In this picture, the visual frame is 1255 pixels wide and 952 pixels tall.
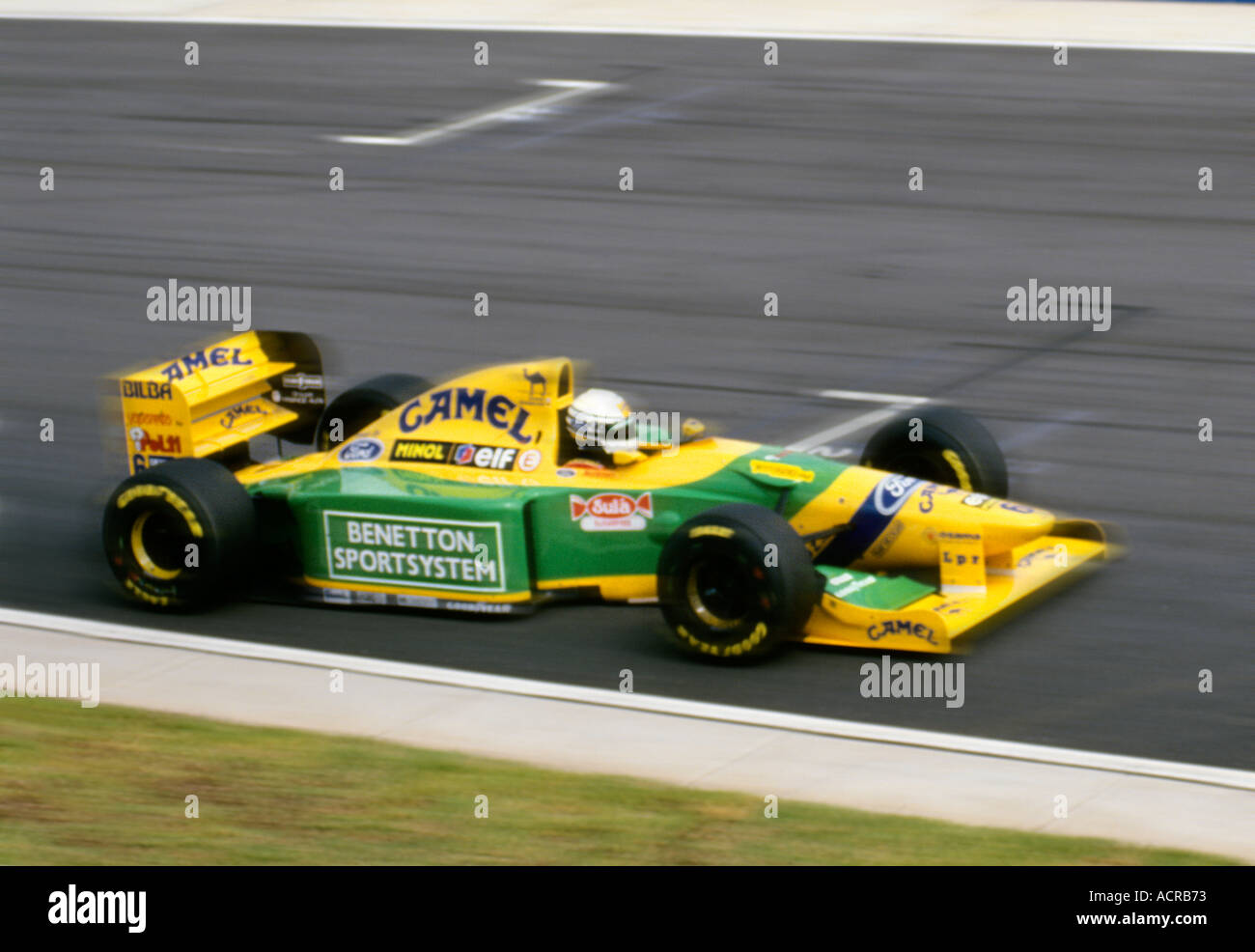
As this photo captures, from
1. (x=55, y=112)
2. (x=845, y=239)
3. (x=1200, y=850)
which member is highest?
(x=55, y=112)

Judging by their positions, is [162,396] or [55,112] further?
[55,112]

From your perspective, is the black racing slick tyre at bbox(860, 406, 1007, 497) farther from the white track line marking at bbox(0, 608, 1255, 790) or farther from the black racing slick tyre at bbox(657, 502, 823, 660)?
the white track line marking at bbox(0, 608, 1255, 790)

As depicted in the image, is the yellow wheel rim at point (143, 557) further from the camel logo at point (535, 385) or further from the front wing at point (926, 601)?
the front wing at point (926, 601)

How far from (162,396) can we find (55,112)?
50.4 feet

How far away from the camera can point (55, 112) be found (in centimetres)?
2639

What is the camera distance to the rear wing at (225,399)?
12.3 m

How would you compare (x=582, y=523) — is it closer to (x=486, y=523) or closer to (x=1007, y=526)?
(x=486, y=523)

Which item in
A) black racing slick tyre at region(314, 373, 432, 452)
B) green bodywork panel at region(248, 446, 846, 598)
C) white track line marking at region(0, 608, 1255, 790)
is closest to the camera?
white track line marking at region(0, 608, 1255, 790)

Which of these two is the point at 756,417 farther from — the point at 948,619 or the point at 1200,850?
the point at 1200,850

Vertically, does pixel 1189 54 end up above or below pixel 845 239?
above

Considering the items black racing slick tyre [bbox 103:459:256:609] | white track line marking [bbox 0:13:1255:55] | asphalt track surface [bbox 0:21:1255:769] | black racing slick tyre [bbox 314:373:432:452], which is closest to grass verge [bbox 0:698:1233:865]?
asphalt track surface [bbox 0:21:1255:769]

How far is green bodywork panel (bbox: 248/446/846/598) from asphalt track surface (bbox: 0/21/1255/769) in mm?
295

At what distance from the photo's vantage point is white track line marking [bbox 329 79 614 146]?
79.8 ft
